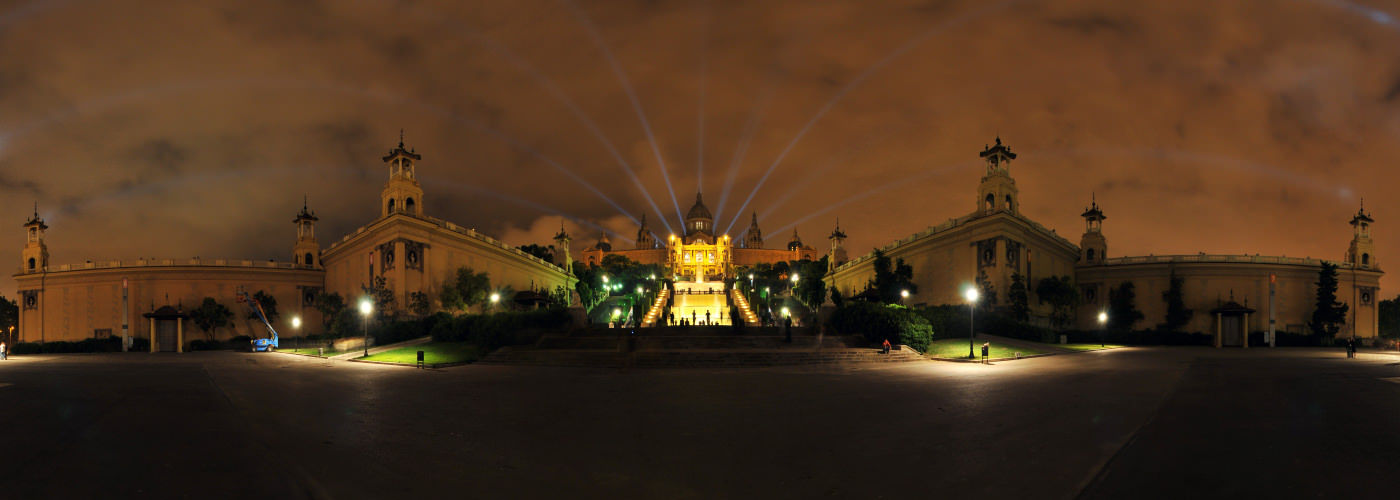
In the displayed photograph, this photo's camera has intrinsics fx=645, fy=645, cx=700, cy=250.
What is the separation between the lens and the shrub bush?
35.2 metres

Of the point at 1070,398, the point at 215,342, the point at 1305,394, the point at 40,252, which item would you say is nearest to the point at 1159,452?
the point at 1070,398

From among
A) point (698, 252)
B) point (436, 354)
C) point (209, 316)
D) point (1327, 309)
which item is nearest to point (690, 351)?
point (436, 354)

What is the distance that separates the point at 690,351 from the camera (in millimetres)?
33062

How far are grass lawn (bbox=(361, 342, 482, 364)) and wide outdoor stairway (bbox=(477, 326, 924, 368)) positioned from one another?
126cm

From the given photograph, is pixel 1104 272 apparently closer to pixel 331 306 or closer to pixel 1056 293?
pixel 1056 293

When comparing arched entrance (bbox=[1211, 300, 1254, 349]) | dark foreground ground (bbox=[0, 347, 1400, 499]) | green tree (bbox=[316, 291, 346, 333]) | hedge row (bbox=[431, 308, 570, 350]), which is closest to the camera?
dark foreground ground (bbox=[0, 347, 1400, 499])

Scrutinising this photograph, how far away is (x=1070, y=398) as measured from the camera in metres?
16.4

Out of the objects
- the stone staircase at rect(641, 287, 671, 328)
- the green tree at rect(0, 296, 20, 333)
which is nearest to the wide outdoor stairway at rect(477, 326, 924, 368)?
the stone staircase at rect(641, 287, 671, 328)

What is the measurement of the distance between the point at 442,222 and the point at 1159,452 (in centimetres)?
4776

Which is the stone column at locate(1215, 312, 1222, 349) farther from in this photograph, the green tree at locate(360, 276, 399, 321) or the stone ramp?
the green tree at locate(360, 276, 399, 321)

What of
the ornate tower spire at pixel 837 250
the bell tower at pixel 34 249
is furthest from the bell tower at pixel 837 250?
the bell tower at pixel 34 249

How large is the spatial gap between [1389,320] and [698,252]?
408ft

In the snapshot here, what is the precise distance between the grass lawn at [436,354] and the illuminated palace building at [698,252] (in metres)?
120

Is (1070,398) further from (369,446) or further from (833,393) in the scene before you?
(369,446)
